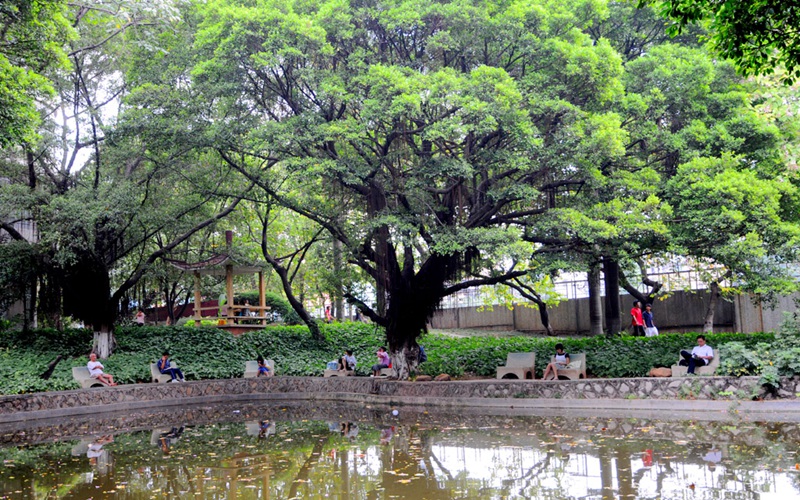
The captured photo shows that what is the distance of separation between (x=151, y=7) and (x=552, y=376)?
1246 centimetres

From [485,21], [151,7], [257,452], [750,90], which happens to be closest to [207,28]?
[151,7]

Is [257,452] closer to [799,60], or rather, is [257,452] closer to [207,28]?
[799,60]

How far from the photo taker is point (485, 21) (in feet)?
57.7

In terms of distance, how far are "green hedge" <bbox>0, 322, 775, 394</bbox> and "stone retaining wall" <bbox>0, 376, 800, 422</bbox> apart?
0.98 metres

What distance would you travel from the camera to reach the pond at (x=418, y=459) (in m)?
8.59

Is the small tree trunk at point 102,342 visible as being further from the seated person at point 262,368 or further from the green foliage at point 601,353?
the green foliage at point 601,353

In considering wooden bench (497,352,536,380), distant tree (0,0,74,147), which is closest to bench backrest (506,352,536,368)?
wooden bench (497,352,536,380)

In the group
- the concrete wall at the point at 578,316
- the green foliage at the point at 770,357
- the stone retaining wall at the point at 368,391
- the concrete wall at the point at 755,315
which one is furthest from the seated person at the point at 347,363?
the concrete wall at the point at 755,315

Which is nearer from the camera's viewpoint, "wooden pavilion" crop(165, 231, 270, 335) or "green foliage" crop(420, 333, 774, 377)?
"green foliage" crop(420, 333, 774, 377)

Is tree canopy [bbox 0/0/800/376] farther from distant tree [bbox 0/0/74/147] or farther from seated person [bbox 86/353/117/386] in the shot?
seated person [bbox 86/353/117/386]

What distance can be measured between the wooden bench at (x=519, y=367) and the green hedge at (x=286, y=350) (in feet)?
2.70

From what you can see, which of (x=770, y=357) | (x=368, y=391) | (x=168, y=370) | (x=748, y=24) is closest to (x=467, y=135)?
(x=368, y=391)

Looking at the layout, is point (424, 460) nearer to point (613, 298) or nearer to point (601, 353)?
point (601, 353)

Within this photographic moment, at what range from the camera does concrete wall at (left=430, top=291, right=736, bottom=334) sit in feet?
86.2
